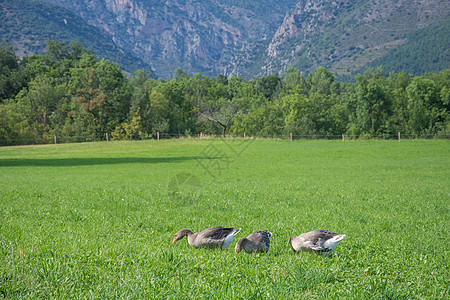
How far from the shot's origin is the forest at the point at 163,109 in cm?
9125

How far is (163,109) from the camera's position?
103375 millimetres

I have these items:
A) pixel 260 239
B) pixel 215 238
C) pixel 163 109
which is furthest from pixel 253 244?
pixel 163 109

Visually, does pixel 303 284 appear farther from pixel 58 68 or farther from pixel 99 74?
pixel 58 68

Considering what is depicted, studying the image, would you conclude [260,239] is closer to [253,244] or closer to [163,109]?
[253,244]

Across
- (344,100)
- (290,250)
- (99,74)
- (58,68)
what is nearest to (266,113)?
(344,100)

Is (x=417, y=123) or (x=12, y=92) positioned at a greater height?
(x=12, y=92)

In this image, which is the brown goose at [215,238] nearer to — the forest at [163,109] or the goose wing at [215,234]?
the goose wing at [215,234]

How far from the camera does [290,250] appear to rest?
712cm

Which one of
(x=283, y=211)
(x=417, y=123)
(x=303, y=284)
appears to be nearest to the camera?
(x=303, y=284)

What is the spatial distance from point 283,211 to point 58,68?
12030cm

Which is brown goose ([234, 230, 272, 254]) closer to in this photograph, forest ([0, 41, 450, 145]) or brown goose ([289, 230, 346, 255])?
brown goose ([289, 230, 346, 255])

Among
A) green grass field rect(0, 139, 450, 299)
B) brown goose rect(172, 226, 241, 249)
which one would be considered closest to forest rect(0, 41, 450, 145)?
green grass field rect(0, 139, 450, 299)

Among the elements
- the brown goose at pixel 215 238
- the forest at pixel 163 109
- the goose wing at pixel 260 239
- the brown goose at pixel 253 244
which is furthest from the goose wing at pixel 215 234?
the forest at pixel 163 109

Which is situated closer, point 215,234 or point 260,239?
point 260,239
